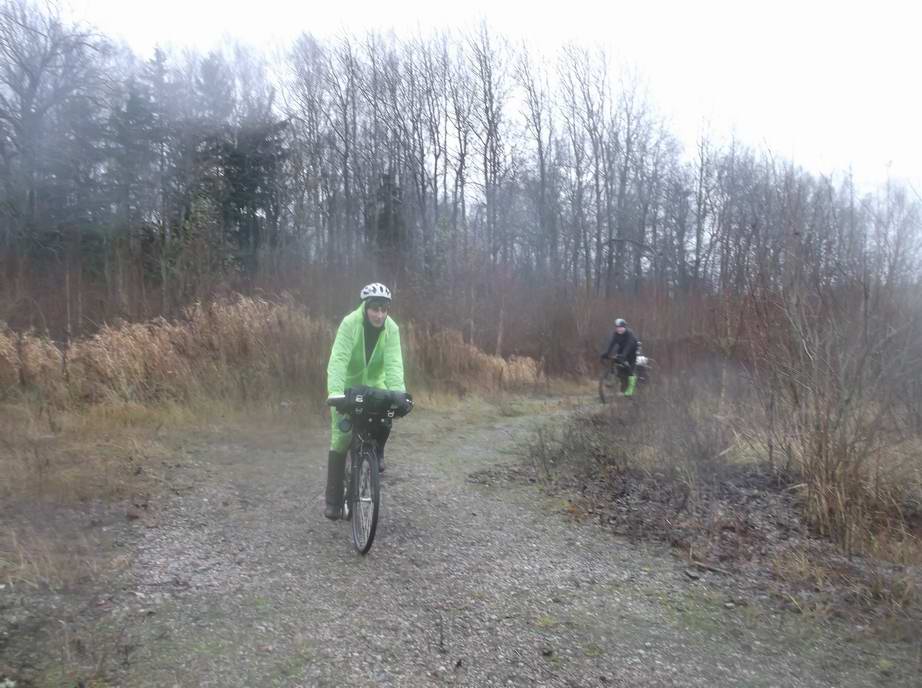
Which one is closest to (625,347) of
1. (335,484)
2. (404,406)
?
(335,484)

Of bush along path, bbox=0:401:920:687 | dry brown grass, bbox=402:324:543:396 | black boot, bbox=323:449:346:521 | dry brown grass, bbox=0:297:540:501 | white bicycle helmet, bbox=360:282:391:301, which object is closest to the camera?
bush along path, bbox=0:401:920:687

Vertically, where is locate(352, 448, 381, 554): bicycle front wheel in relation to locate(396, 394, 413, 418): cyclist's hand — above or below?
below

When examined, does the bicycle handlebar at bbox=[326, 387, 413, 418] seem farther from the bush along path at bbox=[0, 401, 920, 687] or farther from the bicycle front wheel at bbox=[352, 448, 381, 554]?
the bush along path at bbox=[0, 401, 920, 687]

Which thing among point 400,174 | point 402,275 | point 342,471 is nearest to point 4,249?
point 402,275

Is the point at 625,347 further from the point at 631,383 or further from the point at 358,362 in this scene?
the point at 358,362

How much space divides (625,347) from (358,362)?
10236 mm

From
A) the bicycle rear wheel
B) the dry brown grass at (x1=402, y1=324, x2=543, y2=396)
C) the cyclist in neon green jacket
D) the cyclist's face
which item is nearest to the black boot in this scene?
the cyclist in neon green jacket

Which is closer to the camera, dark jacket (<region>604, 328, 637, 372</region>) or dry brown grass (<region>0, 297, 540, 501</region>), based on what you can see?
dry brown grass (<region>0, 297, 540, 501</region>)

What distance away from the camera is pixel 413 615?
4.07m

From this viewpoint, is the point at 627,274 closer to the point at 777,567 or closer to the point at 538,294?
the point at 538,294

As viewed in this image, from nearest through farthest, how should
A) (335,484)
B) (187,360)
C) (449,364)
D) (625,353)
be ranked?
(335,484) → (187,360) → (625,353) → (449,364)

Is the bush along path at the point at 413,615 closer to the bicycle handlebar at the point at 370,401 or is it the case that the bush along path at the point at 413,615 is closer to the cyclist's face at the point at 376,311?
the bicycle handlebar at the point at 370,401

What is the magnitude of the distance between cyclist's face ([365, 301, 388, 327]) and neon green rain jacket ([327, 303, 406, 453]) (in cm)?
6

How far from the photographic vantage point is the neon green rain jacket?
207 inches
